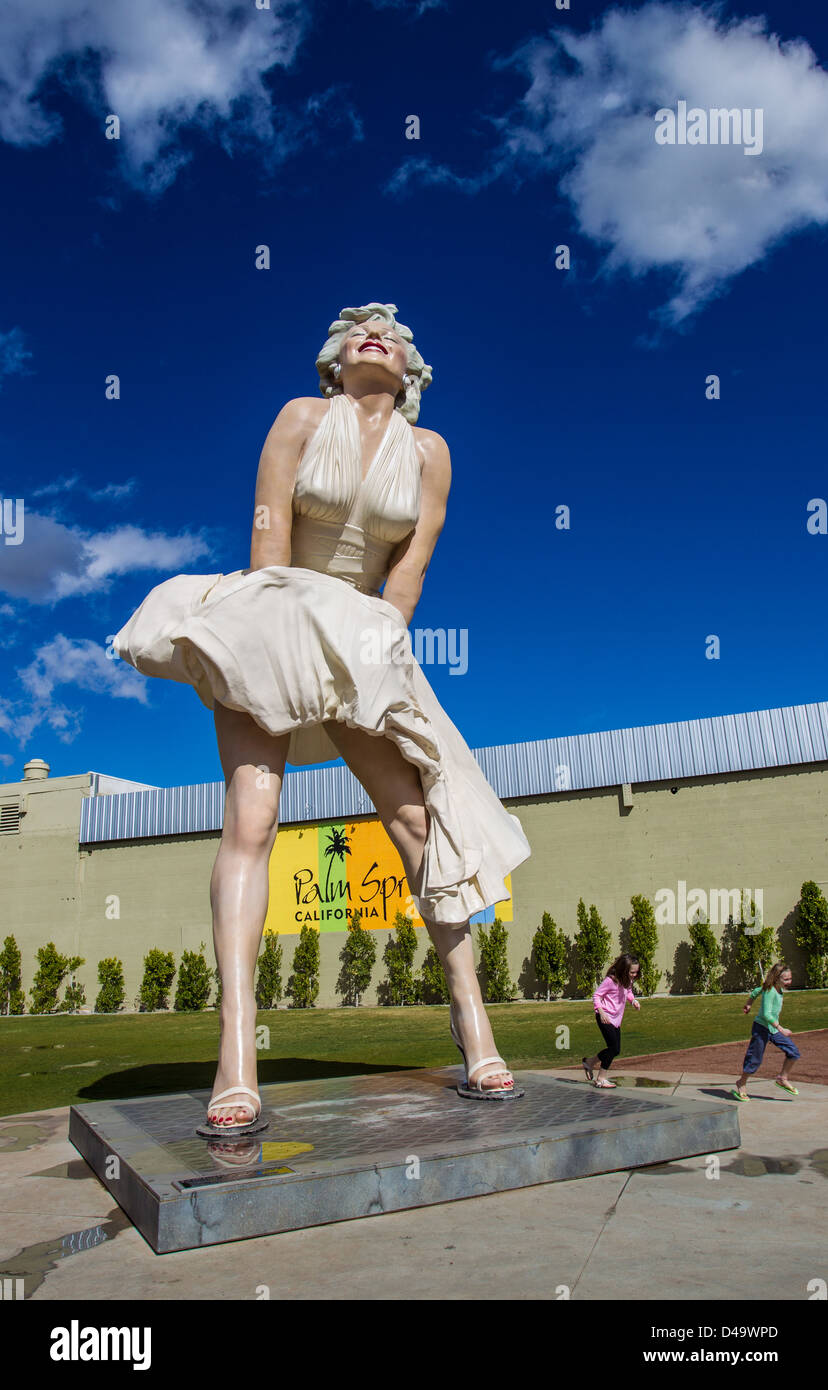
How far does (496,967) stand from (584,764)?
13.8ft

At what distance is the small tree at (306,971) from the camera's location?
64.1 ft

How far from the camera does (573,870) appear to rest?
58.1 feet

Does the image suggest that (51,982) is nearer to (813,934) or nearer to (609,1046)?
(813,934)

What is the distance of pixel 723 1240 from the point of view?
8.43 ft

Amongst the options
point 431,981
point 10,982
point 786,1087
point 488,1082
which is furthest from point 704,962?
point 10,982

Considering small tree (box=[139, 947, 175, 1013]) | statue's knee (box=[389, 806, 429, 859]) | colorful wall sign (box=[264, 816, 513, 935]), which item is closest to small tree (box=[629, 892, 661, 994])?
colorful wall sign (box=[264, 816, 513, 935])

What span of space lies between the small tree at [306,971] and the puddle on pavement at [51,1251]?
16952 millimetres

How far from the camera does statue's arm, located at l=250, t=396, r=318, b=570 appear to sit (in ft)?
14.3

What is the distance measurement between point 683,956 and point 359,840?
22.3ft

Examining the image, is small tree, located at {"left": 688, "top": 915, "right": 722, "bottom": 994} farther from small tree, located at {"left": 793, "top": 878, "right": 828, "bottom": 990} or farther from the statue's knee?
the statue's knee

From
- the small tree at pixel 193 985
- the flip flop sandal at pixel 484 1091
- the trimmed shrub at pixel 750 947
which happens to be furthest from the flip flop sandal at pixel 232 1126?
the small tree at pixel 193 985

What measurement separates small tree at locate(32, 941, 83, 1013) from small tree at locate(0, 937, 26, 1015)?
0.45 metres

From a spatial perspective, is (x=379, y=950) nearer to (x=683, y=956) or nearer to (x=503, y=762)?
(x=503, y=762)
